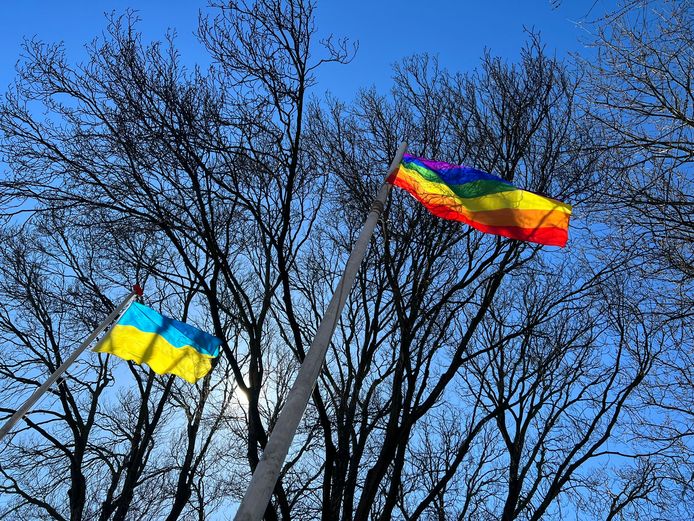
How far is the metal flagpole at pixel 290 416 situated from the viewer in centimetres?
334

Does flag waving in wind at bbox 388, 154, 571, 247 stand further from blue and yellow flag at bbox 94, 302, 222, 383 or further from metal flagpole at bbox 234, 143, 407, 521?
blue and yellow flag at bbox 94, 302, 222, 383

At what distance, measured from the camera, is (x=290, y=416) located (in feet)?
12.5

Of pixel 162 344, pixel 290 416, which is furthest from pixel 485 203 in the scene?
pixel 162 344

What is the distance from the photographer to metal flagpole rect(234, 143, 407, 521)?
3342 millimetres

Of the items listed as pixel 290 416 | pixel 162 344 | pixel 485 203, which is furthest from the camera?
pixel 162 344

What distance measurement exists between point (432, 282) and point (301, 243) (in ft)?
8.26

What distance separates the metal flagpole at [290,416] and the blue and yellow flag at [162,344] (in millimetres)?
4354

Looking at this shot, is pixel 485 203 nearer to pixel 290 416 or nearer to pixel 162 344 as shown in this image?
pixel 290 416

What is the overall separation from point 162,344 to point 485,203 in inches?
211

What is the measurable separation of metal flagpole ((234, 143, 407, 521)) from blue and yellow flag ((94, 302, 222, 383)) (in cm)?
435

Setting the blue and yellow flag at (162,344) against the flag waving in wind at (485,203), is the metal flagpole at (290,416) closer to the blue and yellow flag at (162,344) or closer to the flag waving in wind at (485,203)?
the flag waving in wind at (485,203)

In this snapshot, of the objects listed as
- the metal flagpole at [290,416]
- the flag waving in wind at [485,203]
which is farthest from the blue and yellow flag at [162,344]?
the metal flagpole at [290,416]

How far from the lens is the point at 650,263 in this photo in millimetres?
6547

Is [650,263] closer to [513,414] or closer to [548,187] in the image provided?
[548,187]
